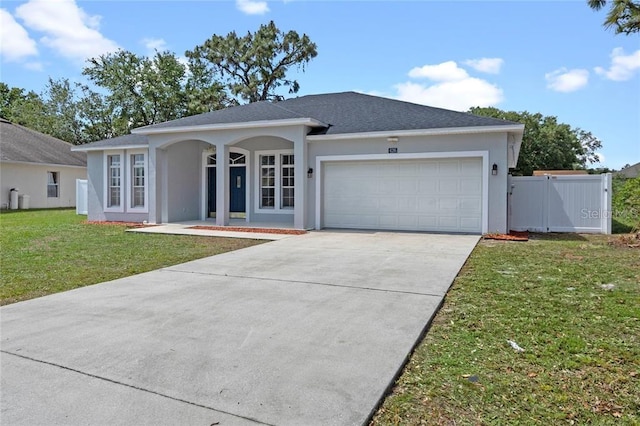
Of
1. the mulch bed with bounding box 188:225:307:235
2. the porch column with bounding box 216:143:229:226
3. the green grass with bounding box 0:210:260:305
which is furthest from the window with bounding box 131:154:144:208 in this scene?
the porch column with bounding box 216:143:229:226

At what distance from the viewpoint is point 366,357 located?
137 inches

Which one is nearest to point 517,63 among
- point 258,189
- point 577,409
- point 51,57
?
point 258,189

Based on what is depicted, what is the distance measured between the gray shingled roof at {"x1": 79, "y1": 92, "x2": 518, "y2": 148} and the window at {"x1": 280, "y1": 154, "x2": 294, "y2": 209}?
1.71 meters

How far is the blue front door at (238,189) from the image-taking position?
16422mm

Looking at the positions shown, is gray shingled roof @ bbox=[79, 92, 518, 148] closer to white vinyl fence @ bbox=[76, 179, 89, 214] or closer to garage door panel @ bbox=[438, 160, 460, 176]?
garage door panel @ bbox=[438, 160, 460, 176]

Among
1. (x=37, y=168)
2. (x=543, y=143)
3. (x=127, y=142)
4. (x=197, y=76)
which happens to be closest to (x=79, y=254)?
(x=127, y=142)

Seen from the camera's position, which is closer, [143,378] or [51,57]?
[143,378]

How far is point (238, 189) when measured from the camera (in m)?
16.6

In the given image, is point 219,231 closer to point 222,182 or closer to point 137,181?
point 222,182

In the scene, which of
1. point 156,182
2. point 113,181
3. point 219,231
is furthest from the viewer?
point 113,181

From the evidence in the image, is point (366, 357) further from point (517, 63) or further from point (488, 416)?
point (517, 63)

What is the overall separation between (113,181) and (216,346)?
14882 millimetres

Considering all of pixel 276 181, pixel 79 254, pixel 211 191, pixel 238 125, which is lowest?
pixel 79 254

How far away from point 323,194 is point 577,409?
11.3 meters
